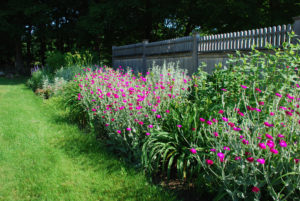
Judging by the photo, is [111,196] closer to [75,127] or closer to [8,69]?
[75,127]

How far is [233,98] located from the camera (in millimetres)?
3377

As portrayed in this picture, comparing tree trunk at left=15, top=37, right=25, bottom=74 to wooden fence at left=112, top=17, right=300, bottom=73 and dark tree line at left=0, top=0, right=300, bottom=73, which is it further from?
wooden fence at left=112, top=17, right=300, bottom=73

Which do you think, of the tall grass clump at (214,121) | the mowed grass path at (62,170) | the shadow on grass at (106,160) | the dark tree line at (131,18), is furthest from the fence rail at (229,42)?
the dark tree line at (131,18)

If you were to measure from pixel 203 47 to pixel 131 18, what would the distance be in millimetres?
11484

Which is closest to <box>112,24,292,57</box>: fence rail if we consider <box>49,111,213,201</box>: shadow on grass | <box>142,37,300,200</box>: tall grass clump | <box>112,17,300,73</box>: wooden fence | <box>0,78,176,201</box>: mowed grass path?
<box>112,17,300,73</box>: wooden fence

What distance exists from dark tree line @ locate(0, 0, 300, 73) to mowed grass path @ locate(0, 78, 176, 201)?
10.4 meters

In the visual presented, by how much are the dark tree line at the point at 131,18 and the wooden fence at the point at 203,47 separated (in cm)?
383

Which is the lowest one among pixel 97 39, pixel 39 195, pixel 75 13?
pixel 39 195

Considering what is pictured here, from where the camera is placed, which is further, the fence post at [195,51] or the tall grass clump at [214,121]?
the fence post at [195,51]

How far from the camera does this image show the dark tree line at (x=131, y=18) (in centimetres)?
1326

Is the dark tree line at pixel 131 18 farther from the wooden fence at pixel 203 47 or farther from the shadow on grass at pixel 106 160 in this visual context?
the shadow on grass at pixel 106 160

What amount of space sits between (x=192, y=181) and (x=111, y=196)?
Answer: 92 cm

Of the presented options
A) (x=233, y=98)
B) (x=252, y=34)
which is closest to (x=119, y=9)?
(x=252, y=34)

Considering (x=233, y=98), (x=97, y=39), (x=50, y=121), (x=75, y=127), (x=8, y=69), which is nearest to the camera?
(x=233, y=98)
